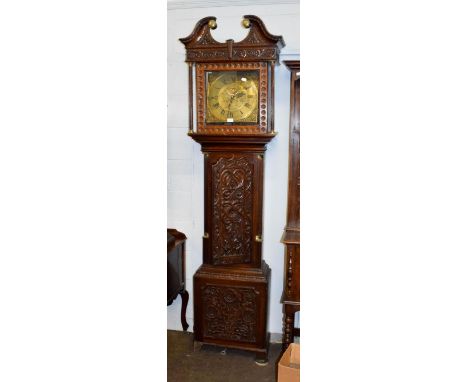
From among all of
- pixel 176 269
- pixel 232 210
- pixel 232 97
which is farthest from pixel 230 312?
pixel 232 97

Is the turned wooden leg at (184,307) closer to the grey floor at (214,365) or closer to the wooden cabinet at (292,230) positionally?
the grey floor at (214,365)

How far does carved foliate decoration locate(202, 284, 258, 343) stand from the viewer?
103 inches

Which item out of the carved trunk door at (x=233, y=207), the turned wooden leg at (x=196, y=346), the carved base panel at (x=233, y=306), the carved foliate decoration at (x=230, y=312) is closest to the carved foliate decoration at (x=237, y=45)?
the carved trunk door at (x=233, y=207)

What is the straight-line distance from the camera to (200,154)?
291cm

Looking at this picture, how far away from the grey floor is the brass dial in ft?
5.00

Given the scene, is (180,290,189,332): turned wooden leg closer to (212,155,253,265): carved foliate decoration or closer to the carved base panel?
the carved base panel

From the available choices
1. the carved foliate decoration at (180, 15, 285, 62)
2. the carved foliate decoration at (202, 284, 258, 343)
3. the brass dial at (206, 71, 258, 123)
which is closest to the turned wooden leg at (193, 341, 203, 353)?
the carved foliate decoration at (202, 284, 258, 343)
